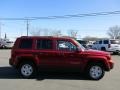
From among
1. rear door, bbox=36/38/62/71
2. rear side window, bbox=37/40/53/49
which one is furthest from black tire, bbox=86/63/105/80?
rear side window, bbox=37/40/53/49

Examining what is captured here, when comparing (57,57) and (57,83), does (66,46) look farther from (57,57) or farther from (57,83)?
(57,83)

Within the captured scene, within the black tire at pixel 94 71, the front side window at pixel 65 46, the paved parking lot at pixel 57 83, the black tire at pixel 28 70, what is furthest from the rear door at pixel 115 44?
the black tire at pixel 28 70

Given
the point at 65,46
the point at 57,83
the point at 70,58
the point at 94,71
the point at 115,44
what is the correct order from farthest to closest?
the point at 115,44, the point at 65,46, the point at 94,71, the point at 70,58, the point at 57,83

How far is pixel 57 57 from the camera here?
42.1ft

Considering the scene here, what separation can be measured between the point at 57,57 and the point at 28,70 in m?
1.44

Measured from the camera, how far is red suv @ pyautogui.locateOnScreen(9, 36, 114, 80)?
1278cm

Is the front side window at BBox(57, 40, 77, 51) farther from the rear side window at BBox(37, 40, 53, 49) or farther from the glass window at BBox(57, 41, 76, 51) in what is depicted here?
the rear side window at BBox(37, 40, 53, 49)

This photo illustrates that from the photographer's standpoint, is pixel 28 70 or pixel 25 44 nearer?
pixel 28 70

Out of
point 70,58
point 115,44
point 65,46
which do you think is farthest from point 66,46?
point 115,44

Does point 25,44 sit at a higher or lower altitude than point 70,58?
higher

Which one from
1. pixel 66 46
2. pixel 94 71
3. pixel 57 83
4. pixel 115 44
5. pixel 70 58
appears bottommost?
pixel 57 83

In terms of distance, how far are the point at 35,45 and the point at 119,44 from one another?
20.7 meters

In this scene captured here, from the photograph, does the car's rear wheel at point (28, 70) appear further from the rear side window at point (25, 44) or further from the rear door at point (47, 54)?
the rear side window at point (25, 44)

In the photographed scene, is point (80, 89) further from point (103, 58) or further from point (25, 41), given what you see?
point (25, 41)
